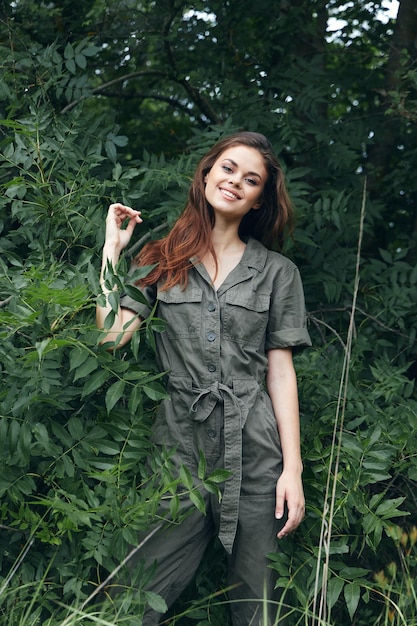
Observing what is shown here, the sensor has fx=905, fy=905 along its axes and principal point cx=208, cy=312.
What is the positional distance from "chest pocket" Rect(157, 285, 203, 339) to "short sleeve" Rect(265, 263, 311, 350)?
26 centimetres

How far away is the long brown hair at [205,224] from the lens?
9.82 feet

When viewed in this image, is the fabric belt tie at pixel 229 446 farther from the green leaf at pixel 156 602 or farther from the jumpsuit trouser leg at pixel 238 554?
the green leaf at pixel 156 602

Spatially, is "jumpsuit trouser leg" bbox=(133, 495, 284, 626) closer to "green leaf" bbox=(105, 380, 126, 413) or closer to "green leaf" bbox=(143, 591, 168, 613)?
"green leaf" bbox=(143, 591, 168, 613)

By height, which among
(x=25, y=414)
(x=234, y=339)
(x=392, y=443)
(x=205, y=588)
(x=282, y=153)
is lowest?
(x=205, y=588)

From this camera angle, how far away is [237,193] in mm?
3010

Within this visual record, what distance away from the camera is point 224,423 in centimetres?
283

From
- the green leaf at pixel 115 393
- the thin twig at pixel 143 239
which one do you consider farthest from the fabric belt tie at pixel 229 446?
the thin twig at pixel 143 239

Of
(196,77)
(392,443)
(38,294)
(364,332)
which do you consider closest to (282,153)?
(196,77)

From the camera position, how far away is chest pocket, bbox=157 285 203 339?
2.91 m

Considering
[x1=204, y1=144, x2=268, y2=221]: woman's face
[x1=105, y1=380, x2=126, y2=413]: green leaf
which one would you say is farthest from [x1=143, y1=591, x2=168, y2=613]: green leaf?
[x1=204, y1=144, x2=268, y2=221]: woman's face

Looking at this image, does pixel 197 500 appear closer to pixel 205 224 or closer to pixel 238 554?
pixel 238 554

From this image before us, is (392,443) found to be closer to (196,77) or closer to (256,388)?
(256,388)

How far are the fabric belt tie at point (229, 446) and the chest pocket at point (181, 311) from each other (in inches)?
8.1

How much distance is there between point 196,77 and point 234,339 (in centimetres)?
185
